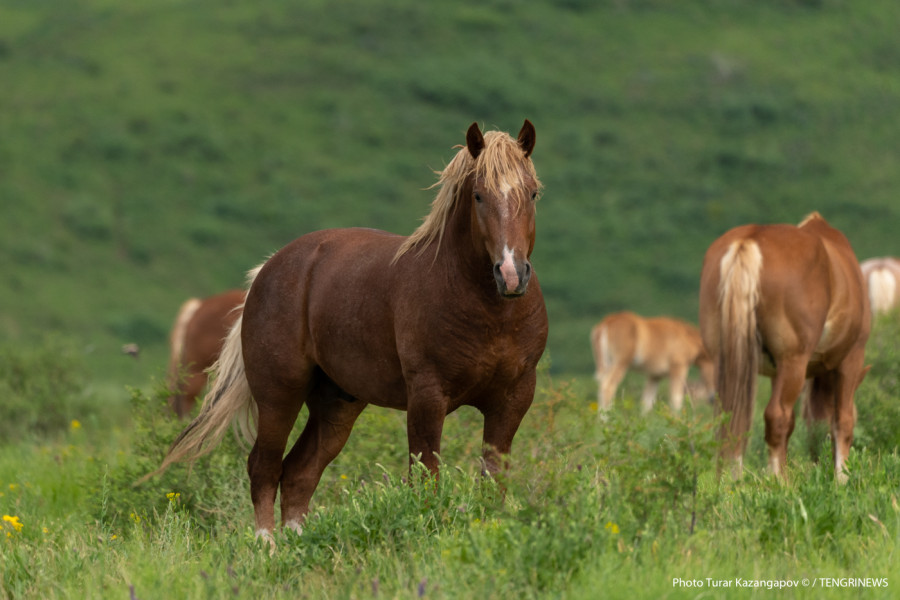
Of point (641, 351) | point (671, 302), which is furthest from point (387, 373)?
point (671, 302)

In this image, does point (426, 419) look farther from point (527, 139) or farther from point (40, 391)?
point (40, 391)

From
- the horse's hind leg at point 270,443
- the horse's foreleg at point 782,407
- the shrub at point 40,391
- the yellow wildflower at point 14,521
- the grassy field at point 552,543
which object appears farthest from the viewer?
the shrub at point 40,391

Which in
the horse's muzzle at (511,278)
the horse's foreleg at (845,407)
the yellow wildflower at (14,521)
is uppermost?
the horse's muzzle at (511,278)

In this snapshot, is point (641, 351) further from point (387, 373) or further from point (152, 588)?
point (152, 588)

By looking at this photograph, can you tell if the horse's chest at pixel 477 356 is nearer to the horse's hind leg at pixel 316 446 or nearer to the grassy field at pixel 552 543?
the grassy field at pixel 552 543

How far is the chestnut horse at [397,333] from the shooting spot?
4.68 metres

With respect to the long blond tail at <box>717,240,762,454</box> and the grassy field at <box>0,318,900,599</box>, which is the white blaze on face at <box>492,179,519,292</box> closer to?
the grassy field at <box>0,318,900,599</box>

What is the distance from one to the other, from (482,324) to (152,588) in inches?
65.4

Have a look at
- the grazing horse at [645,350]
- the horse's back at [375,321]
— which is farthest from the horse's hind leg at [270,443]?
the grazing horse at [645,350]

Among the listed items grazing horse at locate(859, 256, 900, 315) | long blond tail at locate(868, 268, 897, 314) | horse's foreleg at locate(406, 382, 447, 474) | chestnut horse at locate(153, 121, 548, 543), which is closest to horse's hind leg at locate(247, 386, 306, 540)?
chestnut horse at locate(153, 121, 548, 543)

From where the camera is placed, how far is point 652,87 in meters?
55.0

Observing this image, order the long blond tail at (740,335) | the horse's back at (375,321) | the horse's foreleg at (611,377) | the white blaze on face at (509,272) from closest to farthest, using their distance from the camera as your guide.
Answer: the white blaze on face at (509,272) < the horse's back at (375,321) < the long blond tail at (740,335) < the horse's foreleg at (611,377)

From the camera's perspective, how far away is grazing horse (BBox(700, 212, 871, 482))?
693 centimetres

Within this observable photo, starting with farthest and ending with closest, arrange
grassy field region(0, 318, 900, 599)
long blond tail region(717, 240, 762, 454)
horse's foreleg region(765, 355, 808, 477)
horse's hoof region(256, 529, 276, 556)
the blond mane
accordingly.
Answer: long blond tail region(717, 240, 762, 454) → horse's foreleg region(765, 355, 808, 477) → horse's hoof region(256, 529, 276, 556) → the blond mane → grassy field region(0, 318, 900, 599)
